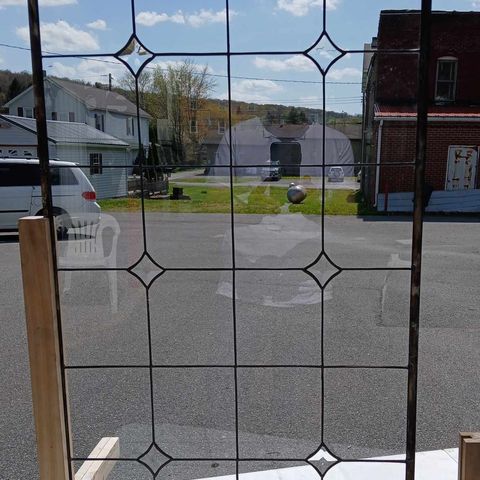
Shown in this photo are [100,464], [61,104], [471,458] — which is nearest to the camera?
[471,458]

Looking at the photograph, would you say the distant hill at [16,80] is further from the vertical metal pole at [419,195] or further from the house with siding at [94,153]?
the vertical metal pole at [419,195]

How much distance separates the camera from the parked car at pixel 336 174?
1.66 m

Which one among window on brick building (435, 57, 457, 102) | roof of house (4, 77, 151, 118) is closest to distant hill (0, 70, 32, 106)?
roof of house (4, 77, 151, 118)

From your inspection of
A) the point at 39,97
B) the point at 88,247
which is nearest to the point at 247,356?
the point at 88,247

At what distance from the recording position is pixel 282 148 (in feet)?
5.39

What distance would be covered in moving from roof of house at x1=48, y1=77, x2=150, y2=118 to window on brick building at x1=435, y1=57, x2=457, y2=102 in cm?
1141

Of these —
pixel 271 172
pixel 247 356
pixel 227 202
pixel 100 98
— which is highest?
pixel 100 98

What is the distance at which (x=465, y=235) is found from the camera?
9703 mm

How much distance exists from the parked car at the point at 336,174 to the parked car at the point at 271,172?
167 millimetres

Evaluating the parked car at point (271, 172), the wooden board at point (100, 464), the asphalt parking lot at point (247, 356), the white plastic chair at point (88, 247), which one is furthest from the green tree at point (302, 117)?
the wooden board at point (100, 464)

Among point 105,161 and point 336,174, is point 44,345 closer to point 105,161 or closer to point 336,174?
point 105,161

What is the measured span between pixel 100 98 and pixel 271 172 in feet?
1.97

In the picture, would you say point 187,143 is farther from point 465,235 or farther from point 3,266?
point 465,235

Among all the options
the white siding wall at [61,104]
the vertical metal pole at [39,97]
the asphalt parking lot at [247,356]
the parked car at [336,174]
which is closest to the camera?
the vertical metal pole at [39,97]
